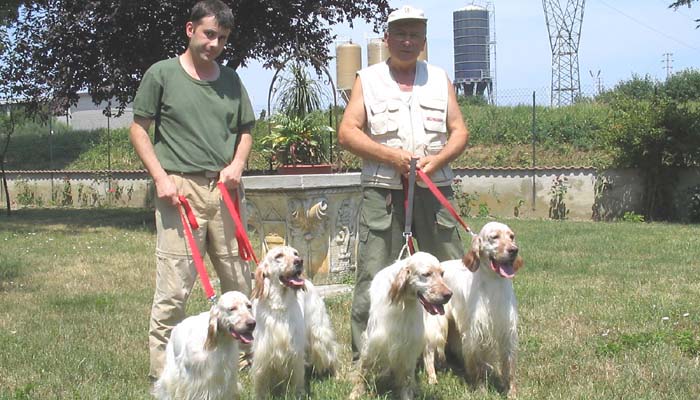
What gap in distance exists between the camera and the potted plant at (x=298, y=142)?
8227 millimetres

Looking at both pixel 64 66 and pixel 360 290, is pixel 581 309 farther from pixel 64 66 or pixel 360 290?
pixel 64 66

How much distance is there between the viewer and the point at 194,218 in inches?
177

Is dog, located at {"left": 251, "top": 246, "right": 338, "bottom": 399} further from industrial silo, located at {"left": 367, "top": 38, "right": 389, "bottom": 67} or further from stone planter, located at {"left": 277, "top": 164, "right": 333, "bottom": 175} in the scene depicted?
industrial silo, located at {"left": 367, "top": 38, "right": 389, "bottom": 67}

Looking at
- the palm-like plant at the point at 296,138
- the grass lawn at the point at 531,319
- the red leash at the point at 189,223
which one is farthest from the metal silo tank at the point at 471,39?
the red leash at the point at 189,223

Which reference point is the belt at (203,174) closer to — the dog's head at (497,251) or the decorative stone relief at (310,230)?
the dog's head at (497,251)

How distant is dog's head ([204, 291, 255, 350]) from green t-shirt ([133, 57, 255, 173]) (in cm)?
117

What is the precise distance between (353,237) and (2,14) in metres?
10.8

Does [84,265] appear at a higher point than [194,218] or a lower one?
lower

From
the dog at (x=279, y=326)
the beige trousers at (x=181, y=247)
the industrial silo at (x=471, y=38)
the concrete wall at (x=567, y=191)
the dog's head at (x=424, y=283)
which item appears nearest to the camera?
the dog's head at (x=424, y=283)

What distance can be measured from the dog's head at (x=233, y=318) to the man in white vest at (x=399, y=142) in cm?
140

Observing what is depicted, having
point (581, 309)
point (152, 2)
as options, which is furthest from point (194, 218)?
point (152, 2)

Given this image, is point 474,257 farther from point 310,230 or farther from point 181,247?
point 310,230

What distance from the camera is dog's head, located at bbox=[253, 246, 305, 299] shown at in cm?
430

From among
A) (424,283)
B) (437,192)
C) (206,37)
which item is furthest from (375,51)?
(424,283)
